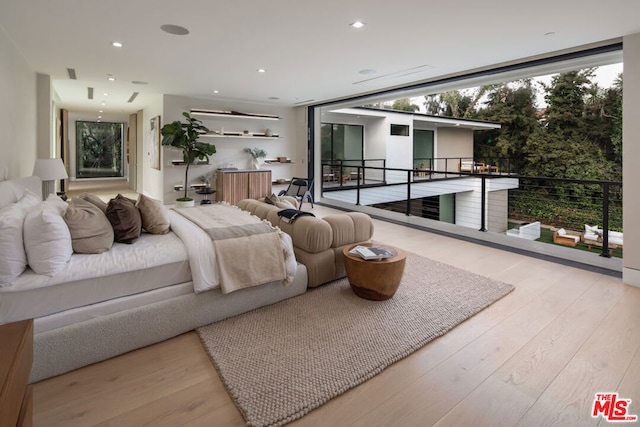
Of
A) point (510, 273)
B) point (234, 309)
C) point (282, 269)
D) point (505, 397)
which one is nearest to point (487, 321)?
point (505, 397)

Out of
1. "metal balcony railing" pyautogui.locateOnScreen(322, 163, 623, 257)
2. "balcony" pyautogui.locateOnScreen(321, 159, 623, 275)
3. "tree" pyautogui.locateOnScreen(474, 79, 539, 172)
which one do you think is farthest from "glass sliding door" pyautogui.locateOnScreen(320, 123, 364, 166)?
"tree" pyautogui.locateOnScreen(474, 79, 539, 172)

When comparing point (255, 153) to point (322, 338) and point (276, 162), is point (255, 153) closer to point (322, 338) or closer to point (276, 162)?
point (276, 162)

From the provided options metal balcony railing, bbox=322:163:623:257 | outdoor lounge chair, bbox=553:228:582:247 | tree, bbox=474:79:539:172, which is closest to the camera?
outdoor lounge chair, bbox=553:228:582:247

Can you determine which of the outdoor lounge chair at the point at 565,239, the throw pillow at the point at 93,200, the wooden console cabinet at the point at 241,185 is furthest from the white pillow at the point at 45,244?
the outdoor lounge chair at the point at 565,239

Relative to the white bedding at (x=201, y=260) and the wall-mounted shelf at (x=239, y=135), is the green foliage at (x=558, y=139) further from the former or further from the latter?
the white bedding at (x=201, y=260)

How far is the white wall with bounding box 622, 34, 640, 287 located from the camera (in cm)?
320

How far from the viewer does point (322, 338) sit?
2.29 meters

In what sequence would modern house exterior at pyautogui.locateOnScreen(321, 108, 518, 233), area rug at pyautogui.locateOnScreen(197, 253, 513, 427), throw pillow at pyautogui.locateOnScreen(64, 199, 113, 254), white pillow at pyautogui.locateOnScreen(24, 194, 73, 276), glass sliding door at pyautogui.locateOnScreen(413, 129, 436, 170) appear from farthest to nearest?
glass sliding door at pyautogui.locateOnScreen(413, 129, 436, 170)
modern house exterior at pyautogui.locateOnScreen(321, 108, 518, 233)
throw pillow at pyautogui.locateOnScreen(64, 199, 113, 254)
white pillow at pyautogui.locateOnScreen(24, 194, 73, 276)
area rug at pyautogui.locateOnScreen(197, 253, 513, 427)

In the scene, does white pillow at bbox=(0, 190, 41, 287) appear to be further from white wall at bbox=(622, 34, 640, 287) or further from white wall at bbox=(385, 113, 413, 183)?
white wall at bbox=(385, 113, 413, 183)

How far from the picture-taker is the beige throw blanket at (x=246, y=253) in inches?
96.9

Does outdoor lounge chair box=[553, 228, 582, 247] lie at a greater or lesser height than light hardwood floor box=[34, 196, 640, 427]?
lesser

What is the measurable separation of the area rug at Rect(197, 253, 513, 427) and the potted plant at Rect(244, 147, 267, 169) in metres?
5.67

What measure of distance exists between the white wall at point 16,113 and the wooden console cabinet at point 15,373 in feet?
10.6

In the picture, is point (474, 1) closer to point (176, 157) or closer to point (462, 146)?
point (176, 157)
